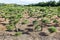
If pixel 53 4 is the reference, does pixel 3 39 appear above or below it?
above

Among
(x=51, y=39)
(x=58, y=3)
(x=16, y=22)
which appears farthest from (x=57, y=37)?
(x=58, y=3)

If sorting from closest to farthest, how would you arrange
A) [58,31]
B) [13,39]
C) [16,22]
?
[13,39] → [58,31] → [16,22]

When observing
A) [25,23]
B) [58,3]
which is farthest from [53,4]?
[25,23]

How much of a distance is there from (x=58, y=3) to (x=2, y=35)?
4994cm

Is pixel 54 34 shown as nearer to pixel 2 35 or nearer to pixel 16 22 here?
pixel 2 35

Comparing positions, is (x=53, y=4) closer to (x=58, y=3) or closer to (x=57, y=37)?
(x=58, y=3)

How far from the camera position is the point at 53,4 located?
66188mm

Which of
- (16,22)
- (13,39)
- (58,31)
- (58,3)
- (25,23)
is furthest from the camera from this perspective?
(58,3)

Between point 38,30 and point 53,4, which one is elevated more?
point 38,30

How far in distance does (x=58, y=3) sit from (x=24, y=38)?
166 ft

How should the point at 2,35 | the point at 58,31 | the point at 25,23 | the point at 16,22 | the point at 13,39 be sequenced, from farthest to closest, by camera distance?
the point at 25,23 → the point at 16,22 → the point at 58,31 → the point at 2,35 → the point at 13,39

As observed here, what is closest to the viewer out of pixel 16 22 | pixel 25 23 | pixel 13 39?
pixel 13 39

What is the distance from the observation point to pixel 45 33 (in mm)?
17094

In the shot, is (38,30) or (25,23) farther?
(25,23)
